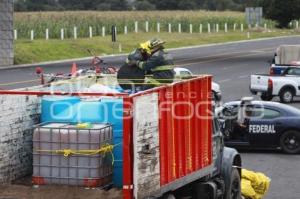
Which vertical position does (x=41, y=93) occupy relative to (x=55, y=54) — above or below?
above

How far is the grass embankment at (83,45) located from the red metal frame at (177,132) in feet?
129

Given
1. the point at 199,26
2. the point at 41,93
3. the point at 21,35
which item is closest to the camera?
the point at 41,93

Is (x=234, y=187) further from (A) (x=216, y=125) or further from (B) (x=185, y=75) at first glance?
(B) (x=185, y=75)

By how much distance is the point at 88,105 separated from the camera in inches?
371

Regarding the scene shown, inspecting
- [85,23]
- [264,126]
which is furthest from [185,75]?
[85,23]

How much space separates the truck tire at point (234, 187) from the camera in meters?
12.1

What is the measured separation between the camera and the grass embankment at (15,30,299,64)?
168ft

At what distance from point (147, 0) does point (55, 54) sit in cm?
11955

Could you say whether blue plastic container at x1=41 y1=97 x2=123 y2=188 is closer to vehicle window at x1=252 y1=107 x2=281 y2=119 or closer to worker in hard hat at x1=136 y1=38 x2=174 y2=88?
worker in hard hat at x1=136 y1=38 x2=174 y2=88

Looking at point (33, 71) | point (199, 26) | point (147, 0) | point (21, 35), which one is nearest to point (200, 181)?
point (33, 71)

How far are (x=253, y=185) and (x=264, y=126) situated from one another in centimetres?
806

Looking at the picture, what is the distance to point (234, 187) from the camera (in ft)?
40.6

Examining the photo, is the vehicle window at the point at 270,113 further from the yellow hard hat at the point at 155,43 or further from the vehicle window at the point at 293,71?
the vehicle window at the point at 293,71

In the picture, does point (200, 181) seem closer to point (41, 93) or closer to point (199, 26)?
point (41, 93)
